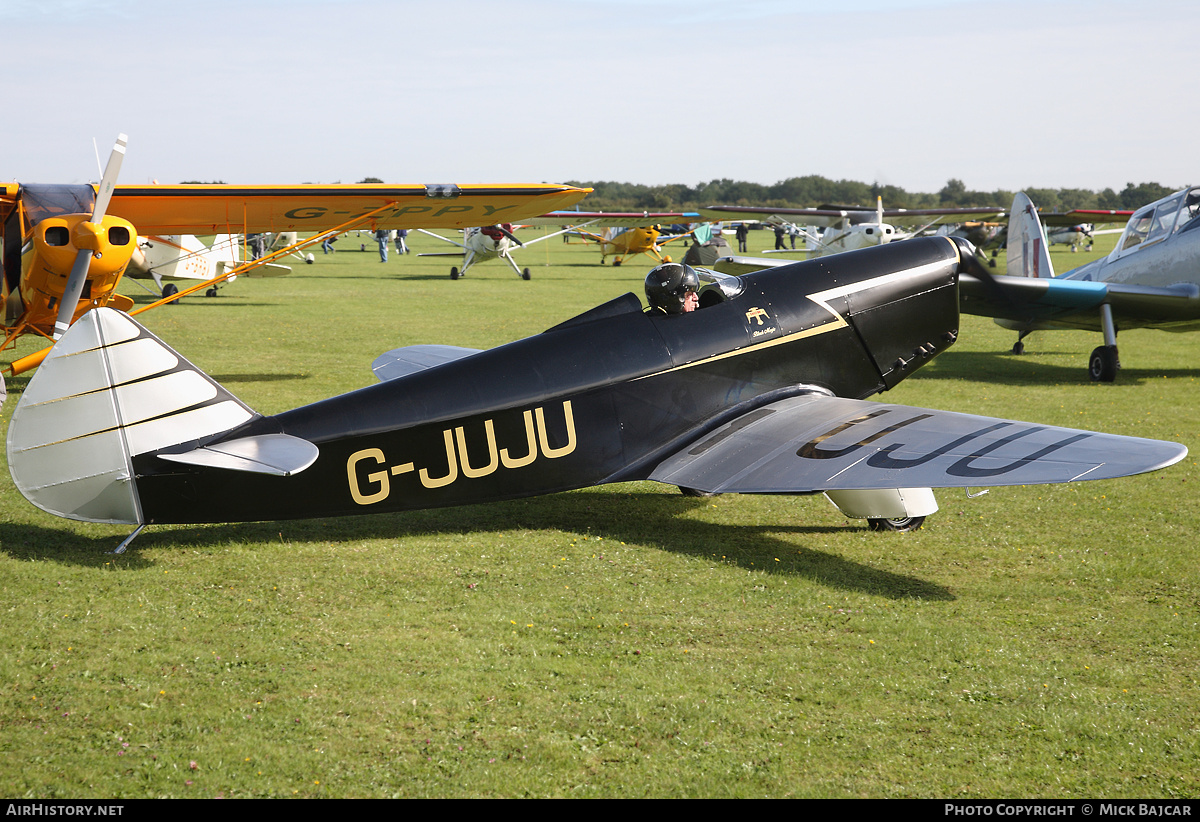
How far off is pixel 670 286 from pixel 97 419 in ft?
Answer: 12.1

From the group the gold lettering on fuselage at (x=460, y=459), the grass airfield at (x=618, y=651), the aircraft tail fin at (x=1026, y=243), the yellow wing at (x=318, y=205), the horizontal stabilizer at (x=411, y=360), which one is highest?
the yellow wing at (x=318, y=205)

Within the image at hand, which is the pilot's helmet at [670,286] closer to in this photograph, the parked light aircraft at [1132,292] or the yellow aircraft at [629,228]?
the parked light aircraft at [1132,292]

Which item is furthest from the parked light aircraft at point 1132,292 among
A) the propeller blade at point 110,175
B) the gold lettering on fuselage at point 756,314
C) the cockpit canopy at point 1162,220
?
the propeller blade at point 110,175

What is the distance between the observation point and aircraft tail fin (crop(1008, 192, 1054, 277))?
14914mm

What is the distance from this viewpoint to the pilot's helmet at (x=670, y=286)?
21.1 ft

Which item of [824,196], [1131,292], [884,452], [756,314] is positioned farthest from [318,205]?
[824,196]

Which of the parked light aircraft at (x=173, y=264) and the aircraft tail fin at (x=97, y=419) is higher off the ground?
the parked light aircraft at (x=173, y=264)

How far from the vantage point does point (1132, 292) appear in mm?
12430

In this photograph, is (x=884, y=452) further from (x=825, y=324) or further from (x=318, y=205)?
(x=318, y=205)

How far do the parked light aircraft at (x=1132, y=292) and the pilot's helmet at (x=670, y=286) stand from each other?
620 cm

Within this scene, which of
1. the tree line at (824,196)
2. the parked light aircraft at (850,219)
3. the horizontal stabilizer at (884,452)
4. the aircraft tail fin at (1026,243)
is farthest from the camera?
the tree line at (824,196)

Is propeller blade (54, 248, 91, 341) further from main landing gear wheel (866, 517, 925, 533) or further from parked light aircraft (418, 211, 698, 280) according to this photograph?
parked light aircraft (418, 211, 698, 280)

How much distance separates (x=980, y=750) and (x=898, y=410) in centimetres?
292

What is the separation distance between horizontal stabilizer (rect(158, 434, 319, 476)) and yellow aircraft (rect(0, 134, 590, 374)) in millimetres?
5765
